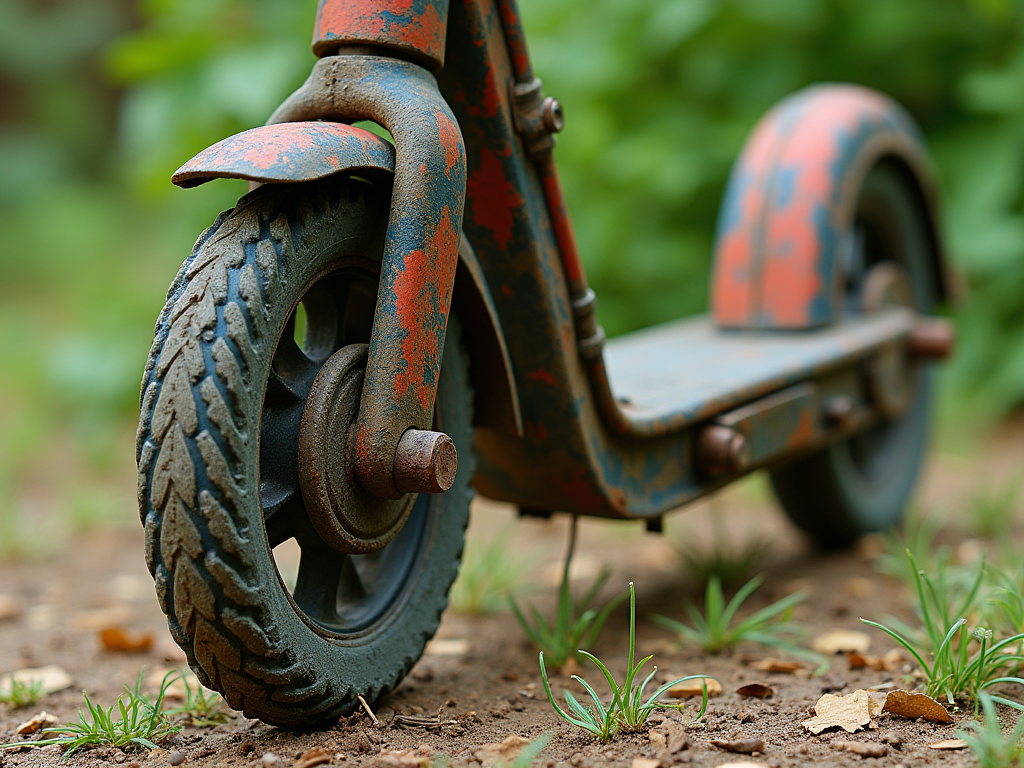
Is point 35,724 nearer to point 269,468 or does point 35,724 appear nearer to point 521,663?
point 269,468

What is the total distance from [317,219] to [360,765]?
0.63 m

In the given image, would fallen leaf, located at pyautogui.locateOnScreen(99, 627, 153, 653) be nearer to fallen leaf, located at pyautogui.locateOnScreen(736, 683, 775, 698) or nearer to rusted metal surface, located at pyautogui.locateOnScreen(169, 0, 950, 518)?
rusted metal surface, located at pyautogui.locateOnScreen(169, 0, 950, 518)

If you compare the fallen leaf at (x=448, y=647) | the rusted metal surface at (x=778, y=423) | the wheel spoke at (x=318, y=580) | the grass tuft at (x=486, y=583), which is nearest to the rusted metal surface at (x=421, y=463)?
the wheel spoke at (x=318, y=580)

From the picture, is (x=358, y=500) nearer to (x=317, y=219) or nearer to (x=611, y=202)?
(x=317, y=219)

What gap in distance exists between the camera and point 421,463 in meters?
Answer: 1.23

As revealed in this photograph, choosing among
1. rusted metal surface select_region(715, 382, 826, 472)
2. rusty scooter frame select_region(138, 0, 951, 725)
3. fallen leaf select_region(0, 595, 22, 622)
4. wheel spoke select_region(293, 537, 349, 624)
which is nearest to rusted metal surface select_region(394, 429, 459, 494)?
rusty scooter frame select_region(138, 0, 951, 725)

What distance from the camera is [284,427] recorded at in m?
1.25

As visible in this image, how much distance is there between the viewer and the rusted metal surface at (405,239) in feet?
4.09

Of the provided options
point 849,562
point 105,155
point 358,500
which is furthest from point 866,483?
point 105,155

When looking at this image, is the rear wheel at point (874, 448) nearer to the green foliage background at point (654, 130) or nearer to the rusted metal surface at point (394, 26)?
the green foliage background at point (654, 130)

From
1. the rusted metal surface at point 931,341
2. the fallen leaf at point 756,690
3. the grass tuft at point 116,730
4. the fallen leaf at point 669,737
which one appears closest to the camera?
the fallen leaf at point 669,737

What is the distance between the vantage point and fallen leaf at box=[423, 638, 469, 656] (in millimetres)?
1803

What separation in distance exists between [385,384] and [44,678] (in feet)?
2.83

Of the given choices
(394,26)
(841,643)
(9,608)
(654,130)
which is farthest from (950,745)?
(654,130)
